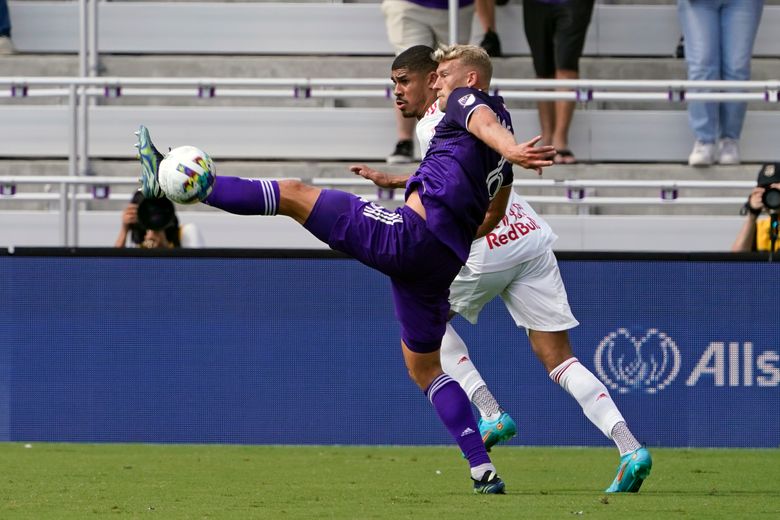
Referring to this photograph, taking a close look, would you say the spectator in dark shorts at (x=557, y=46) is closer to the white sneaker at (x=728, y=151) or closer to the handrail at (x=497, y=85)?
the handrail at (x=497, y=85)

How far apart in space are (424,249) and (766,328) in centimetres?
437

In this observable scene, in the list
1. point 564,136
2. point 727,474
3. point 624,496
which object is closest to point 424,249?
point 624,496

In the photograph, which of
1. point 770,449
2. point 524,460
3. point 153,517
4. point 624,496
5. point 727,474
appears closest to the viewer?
point 153,517

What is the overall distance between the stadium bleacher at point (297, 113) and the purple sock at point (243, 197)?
6031mm

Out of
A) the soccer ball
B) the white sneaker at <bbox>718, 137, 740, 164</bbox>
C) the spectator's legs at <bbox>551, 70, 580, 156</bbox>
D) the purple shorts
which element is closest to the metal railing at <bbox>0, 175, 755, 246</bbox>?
the white sneaker at <bbox>718, 137, 740, 164</bbox>

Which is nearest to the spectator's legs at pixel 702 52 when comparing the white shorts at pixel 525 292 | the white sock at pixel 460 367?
the white shorts at pixel 525 292

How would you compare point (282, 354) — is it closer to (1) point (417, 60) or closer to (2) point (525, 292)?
(2) point (525, 292)

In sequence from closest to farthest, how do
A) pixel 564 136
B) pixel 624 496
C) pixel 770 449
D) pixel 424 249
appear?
1. pixel 424 249
2. pixel 624 496
3. pixel 770 449
4. pixel 564 136

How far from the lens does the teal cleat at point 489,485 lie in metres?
6.84

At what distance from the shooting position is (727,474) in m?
8.28

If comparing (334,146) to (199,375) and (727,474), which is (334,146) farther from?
(727,474)

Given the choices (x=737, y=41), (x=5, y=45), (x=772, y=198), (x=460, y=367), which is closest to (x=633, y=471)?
(x=460, y=367)

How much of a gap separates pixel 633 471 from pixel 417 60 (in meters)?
2.14

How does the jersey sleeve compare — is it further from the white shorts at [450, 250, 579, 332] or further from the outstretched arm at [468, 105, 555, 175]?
the white shorts at [450, 250, 579, 332]
